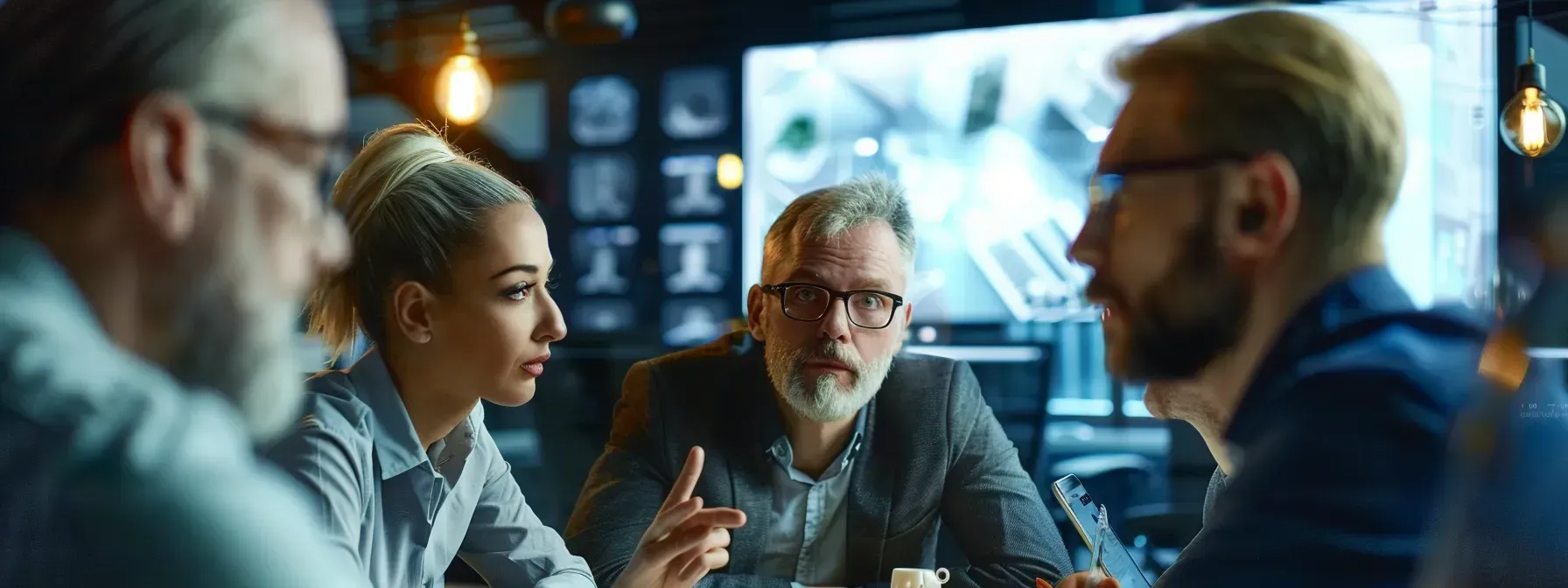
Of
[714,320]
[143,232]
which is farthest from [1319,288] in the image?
[714,320]

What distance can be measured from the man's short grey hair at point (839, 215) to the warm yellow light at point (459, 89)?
2281 mm

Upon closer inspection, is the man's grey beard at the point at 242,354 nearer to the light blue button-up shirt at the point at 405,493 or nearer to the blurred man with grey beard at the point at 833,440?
the light blue button-up shirt at the point at 405,493

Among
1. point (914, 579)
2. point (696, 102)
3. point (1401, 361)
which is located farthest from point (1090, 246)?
point (696, 102)

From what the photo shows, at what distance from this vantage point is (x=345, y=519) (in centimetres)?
78

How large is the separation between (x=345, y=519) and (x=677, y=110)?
13.7 ft

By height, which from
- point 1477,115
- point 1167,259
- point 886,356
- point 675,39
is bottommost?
point 886,356

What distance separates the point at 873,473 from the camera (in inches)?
63.2

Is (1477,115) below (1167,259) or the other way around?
the other way around

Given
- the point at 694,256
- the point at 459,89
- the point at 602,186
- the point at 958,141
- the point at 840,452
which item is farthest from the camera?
the point at 602,186

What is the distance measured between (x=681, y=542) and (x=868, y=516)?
543 millimetres

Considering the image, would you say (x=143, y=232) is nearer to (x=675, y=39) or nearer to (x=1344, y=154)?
(x=1344, y=154)

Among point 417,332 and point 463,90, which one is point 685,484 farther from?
point 463,90

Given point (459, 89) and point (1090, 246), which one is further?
point (459, 89)

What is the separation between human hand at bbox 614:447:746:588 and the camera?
109 centimetres
